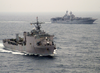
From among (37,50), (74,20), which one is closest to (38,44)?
(37,50)

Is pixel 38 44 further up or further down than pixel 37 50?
further up

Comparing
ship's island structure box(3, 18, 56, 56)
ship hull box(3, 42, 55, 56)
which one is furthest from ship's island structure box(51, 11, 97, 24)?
ship's island structure box(3, 18, 56, 56)

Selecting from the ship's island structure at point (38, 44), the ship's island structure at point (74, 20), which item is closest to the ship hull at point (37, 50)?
the ship's island structure at point (38, 44)

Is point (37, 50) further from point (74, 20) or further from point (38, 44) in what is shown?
point (74, 20)

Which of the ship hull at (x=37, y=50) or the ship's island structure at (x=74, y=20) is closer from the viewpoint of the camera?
the ship hull at (x=37, y=50)

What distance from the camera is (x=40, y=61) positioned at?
46.6 metres

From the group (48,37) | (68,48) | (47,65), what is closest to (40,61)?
(47,65)

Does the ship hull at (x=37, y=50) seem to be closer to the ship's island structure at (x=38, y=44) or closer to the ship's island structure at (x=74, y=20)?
the ship's island structure at (x=38, y=44)

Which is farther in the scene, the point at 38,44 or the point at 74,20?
the point at 74,20

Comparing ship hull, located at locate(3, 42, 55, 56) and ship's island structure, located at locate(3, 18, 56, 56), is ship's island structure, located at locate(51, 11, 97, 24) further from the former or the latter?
ship's island structure, located at locate(3, 18, 56, 56)

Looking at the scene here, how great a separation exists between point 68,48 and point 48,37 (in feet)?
35.7

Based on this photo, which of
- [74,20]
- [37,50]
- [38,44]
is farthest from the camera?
[74,20]

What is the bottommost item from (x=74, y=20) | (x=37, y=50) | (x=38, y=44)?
(x=37, y=50)

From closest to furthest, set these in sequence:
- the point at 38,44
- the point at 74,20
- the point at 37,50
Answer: the point at 38,44, the point at 37,50, the point at 74,20
